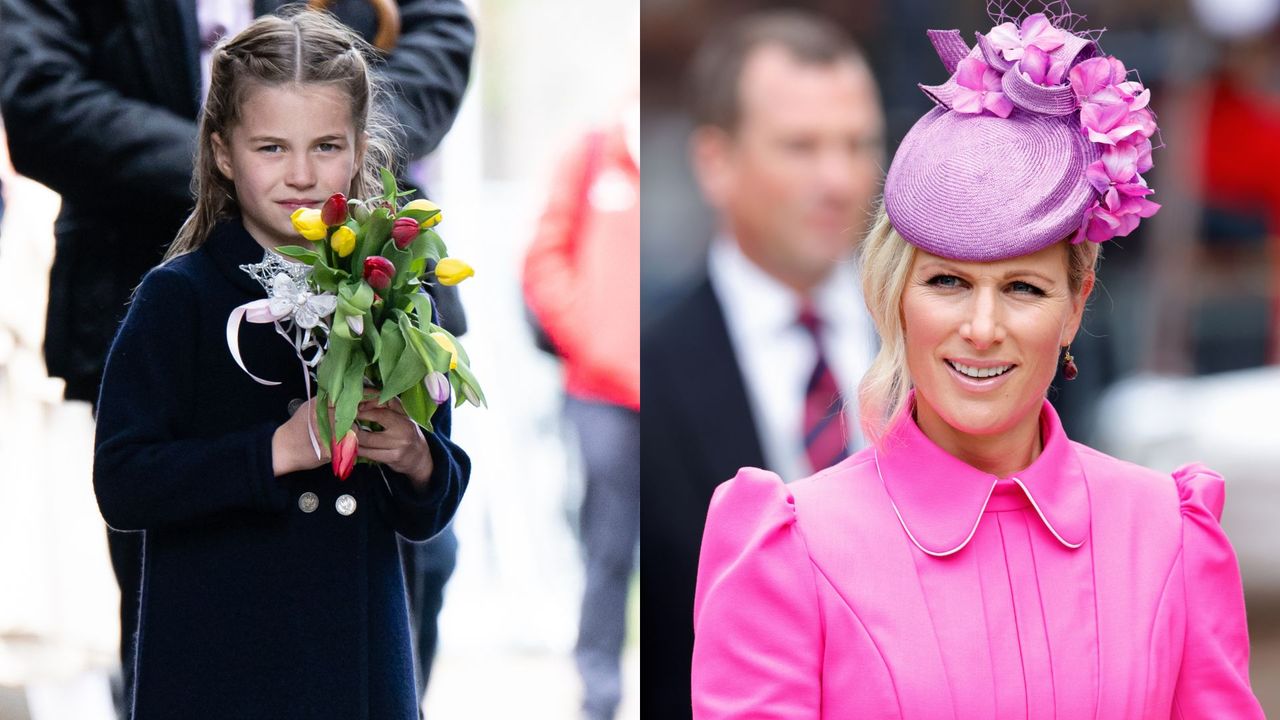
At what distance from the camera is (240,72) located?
2441 mm

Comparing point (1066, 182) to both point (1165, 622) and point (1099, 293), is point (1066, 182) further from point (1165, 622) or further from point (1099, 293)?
point (1099, 293)

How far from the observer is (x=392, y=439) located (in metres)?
2.32

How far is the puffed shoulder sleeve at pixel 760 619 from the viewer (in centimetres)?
178

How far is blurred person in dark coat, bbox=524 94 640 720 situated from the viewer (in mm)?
3141

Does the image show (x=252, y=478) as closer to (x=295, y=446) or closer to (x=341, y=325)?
(x=295, y=446)

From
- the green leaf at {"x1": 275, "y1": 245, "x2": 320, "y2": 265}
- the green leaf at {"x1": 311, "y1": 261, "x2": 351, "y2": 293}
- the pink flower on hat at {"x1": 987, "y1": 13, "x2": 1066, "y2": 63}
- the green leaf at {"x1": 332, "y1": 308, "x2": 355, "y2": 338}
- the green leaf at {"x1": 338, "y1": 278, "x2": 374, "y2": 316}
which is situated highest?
the pink flower on hat at {"x1": 987, "y1": 13, "x2": 1066, "y2": 63}

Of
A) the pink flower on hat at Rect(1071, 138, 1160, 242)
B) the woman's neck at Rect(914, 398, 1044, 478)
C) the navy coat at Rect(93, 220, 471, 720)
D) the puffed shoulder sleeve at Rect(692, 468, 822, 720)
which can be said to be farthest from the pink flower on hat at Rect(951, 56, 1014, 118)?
the navy coat at Rect(93, 220, 471, 720)

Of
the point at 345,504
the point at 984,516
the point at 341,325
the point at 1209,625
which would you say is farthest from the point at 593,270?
the point at 1209,625

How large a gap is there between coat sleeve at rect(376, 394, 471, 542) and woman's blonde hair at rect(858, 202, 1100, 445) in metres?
0.78

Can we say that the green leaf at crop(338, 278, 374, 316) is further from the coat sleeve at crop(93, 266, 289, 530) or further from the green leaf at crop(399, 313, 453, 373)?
the coat sleeve at crop(93, 266, 289, 530)

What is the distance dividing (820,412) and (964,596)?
154 centimetres

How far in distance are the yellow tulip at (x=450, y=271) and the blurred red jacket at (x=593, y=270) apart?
32.3 inches

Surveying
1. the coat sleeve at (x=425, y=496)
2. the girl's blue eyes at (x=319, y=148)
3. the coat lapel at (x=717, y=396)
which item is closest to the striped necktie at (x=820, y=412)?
the coat lapel at (x=717, y=396)

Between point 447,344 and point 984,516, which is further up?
point 447,344
